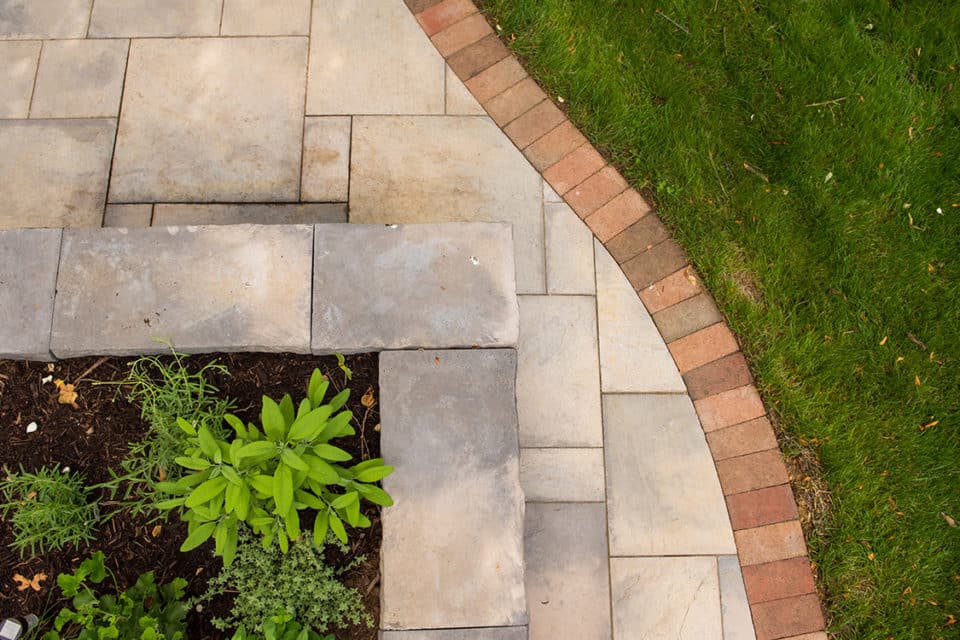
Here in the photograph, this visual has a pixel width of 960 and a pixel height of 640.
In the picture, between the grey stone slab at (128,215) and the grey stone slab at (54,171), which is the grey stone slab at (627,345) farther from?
the grey stone slab at (54,171)

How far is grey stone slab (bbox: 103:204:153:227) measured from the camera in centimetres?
355

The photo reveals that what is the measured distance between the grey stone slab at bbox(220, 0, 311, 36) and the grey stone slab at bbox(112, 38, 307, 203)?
0.06 metres

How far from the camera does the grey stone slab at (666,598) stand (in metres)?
3.24

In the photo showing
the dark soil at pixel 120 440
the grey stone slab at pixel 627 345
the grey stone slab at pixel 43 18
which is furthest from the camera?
the grey stone slab at pixel 43 18

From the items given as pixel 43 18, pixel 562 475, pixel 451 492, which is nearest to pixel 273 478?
pixel 451 492

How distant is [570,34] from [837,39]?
1.51m

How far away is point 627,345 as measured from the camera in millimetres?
3529

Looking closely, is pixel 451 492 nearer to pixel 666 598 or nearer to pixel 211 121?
pixel 666 598

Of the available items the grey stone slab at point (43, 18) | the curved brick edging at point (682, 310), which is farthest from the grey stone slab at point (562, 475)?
the grey stone slab at point (43, 18)

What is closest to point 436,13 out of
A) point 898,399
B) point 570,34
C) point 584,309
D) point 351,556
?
point 570,34

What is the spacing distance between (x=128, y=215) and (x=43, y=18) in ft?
4.43

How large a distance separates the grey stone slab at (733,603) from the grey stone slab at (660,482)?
0.22 feet

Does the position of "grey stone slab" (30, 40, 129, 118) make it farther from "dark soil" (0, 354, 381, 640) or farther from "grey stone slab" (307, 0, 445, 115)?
"dark soil" (0, 354, 381, 640)

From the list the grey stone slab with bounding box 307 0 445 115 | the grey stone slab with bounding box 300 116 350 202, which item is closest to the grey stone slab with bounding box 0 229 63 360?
the grey stone slab with bounding box 300 116 350 202
